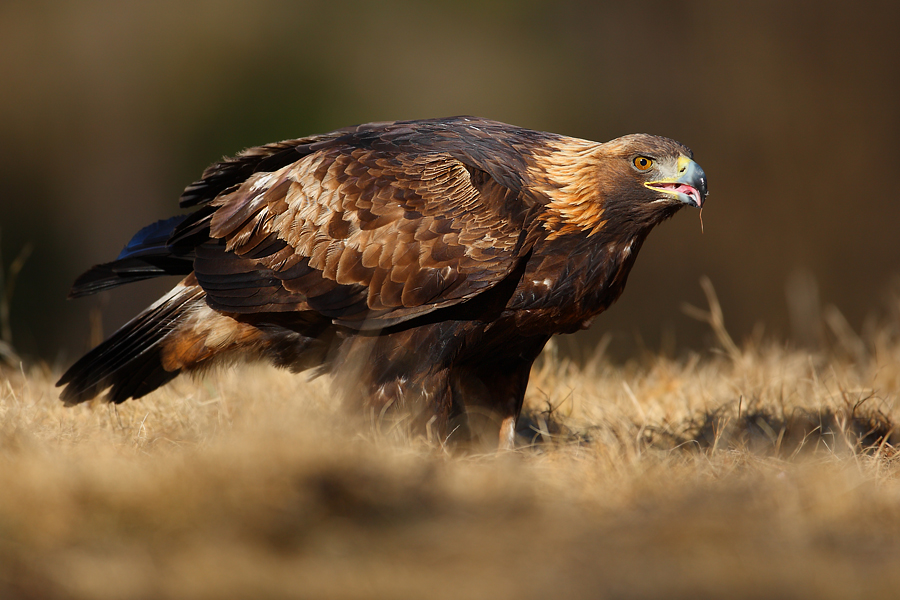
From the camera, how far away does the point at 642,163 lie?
3598mm

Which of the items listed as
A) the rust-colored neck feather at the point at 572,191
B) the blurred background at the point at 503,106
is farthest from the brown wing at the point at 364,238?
the blurred background at the point at 503,106

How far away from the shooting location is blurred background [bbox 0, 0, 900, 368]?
12758 mm

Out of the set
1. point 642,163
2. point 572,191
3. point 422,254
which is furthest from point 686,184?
point 422,254

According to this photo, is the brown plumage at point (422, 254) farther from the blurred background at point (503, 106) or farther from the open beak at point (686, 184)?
the blurred background at point (503, 106)

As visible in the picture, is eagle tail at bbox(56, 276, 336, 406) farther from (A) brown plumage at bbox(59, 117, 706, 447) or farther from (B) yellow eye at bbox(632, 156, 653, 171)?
(B) yellow eye at bbox(632, 156, 653, 171)

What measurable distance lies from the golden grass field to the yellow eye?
104 cm

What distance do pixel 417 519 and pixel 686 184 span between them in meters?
1.77

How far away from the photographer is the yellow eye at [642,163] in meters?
3.59

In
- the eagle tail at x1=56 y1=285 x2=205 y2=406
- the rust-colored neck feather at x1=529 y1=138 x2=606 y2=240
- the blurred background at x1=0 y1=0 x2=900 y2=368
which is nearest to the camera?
the rust-colored neck feather at x1=529 y1=138 x2=606 y2=240

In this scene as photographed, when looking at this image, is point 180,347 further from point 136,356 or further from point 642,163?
point 642,163

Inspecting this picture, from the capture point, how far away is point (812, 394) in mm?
4387

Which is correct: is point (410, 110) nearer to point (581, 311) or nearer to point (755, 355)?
point (755, 355)

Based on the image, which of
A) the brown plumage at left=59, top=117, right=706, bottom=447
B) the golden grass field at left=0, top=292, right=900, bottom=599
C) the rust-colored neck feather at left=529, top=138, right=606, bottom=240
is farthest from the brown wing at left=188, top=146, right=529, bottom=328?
the golden grass field at left=0, top=292, right=900, bottom=599

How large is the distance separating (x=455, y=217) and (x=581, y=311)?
0.61m
